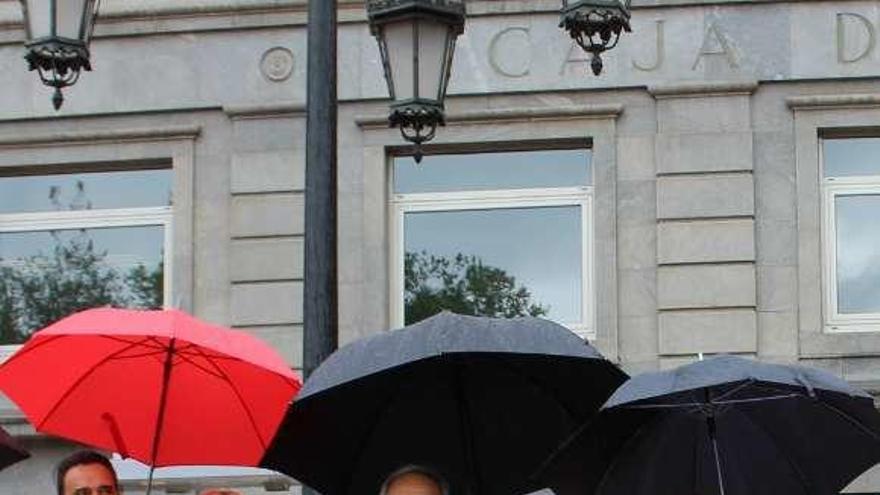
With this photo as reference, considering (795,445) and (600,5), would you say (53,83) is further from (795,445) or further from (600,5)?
(795,445)

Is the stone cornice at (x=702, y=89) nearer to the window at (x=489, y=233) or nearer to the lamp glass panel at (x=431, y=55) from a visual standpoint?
the window at (x=489, y=233)

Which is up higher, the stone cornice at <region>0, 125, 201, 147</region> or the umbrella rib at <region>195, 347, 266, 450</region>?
the stone cornice at <region>0, 125, 201, 147</region>

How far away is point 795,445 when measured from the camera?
7383 mm

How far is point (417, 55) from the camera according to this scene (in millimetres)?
9750

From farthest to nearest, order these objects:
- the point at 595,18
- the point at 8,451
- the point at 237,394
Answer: the point at 595,18 < the point at 237,394 < the point at 8,451

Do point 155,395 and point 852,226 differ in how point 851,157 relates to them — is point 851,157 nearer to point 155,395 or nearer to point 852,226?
point 852,226

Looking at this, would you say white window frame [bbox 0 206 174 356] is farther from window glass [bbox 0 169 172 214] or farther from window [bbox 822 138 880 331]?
window [bbox 822 138 880 331]

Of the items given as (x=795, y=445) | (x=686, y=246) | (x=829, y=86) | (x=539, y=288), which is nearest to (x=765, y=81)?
(x=829, y=86)

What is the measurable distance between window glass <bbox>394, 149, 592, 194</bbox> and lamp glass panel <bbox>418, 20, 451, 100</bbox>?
221 inches

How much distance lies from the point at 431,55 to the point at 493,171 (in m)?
5.73

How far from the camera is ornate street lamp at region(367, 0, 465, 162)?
964 cm

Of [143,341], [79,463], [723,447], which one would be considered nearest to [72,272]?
[143,341]

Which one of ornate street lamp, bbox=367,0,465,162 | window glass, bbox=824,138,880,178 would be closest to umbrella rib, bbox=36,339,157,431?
ornate street lamp, bbox=367,0,465,162

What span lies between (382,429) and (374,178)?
789cm
